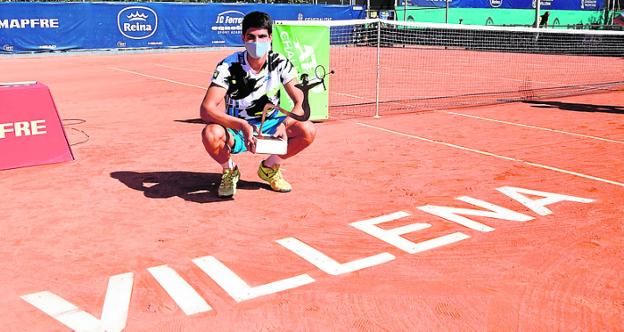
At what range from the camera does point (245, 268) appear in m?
4.28

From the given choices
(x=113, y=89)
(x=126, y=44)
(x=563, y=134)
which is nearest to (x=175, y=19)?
(x=126, y=44)

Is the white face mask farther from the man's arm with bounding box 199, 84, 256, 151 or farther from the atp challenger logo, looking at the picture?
the atp challenger logo

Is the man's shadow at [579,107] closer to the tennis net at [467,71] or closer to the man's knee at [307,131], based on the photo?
the tennis net at [467,71]

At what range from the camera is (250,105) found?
234 inches

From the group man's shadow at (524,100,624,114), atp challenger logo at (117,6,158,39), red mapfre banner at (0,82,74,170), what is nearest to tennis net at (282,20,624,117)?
man's shadow at (524,100,624,114)

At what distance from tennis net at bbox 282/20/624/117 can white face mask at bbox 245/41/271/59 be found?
193 inches

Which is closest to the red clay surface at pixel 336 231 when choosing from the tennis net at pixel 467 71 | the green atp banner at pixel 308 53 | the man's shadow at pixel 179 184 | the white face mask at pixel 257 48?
the man's shadow at pixel 179 184

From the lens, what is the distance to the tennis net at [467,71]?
1329 cm

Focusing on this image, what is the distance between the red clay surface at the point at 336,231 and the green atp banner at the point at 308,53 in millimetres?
1149

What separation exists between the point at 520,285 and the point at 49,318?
119 inches

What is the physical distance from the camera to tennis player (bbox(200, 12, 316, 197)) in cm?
559

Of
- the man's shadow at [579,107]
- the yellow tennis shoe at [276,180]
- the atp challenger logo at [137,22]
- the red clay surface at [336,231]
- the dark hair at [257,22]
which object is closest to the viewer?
the red clay surface at [336,231]

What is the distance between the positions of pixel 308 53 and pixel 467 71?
1284 cm

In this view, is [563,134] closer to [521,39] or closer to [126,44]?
[521,39]
